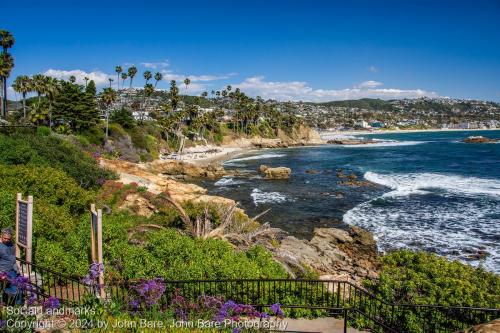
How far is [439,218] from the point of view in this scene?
30.0 m

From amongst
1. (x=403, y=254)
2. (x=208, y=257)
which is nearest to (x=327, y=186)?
(x=403, y=254)

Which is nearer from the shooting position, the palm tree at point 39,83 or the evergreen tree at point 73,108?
the palm tree at point 39,83

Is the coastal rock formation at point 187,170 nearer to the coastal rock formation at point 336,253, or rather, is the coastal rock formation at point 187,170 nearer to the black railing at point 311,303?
the coastal rock formation at point 336,253

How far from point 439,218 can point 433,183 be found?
→ 779 inches

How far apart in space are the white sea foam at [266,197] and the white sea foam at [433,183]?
39.4ft

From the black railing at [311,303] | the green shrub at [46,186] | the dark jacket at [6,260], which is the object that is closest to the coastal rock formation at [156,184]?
the green shrub at [46,186]

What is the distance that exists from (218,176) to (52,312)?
50065 millimetres

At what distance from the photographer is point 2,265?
683 cm

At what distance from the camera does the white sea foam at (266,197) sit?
124 feet

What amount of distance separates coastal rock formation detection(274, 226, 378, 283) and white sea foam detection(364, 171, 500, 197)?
735 inches

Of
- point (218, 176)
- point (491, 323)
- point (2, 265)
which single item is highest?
point (2, 265)

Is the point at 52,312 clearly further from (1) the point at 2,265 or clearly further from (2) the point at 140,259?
(2) the point at 140,259

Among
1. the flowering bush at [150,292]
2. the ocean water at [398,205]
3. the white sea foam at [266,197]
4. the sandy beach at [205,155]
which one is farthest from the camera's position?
the sandy beach at [205,155]

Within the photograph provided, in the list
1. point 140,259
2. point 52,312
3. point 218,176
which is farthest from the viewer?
point 218,176
